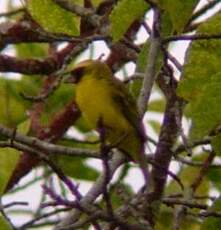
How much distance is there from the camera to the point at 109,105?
3.59 m

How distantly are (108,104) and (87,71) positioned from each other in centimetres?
19

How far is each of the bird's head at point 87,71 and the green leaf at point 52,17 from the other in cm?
102

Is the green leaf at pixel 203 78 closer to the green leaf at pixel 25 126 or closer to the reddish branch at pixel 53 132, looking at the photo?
the green leaf at pixel 25 126

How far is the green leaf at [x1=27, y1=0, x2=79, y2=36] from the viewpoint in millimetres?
2604

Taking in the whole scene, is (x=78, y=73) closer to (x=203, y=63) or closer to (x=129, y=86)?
(x=129, y=86)

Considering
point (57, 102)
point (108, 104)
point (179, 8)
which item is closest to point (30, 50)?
point (57, 102)

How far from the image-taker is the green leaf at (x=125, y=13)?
2193 mm

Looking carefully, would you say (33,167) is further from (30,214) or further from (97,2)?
(97,2)

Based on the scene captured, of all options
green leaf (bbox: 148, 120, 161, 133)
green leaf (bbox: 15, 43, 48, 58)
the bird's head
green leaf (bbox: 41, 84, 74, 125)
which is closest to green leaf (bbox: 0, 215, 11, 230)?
the bird's head

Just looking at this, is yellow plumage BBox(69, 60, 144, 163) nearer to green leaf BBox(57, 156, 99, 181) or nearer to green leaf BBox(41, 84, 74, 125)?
green leaf BBox(41, 84, 74, 125)

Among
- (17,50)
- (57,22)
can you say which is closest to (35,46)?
(17,50)

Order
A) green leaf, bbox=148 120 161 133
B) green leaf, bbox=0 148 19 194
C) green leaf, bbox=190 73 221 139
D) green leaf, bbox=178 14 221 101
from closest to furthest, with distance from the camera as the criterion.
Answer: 1. green leaf, bbox=190 73 221 139
2. green leaf, bbox=178 14 221 101
3. green leaf, bbox=0 148 19 194
4. green leaf, bbox=148 120 161 133

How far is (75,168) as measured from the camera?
3830 millimetres

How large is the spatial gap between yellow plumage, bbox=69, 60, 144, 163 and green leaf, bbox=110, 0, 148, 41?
0.82 meters
